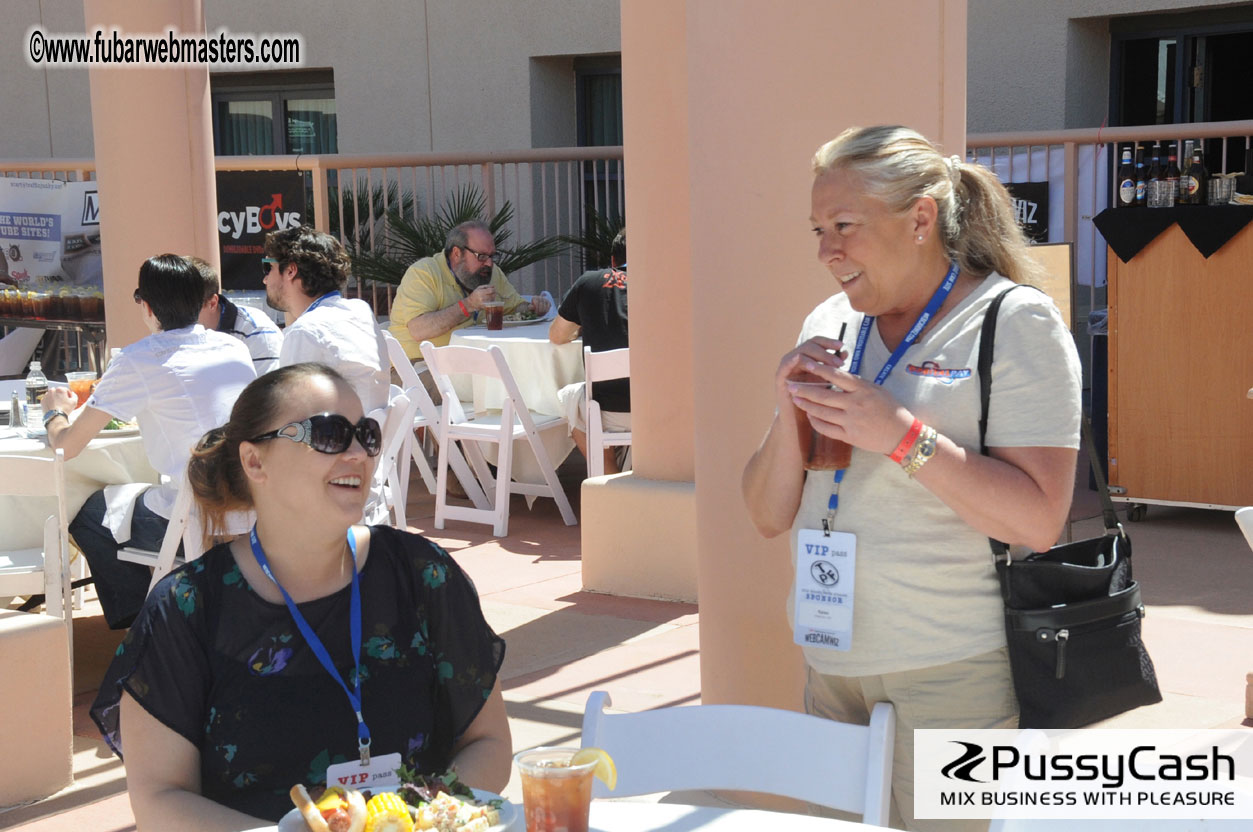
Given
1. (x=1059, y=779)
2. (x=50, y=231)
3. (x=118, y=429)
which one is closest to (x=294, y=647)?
(x=1059, y=779)

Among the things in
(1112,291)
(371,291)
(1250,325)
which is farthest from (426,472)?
(1250,325)

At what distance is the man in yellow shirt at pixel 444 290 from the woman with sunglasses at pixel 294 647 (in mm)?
5720

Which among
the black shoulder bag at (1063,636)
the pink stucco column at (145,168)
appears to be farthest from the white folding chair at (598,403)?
the black shoulder bag at (1063,636)

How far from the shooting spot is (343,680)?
2252mm

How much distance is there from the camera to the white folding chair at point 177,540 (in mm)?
4479

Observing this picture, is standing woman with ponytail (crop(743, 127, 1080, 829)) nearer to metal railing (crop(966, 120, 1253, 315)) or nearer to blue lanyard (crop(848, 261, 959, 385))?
blue lanyard (crop(848, 261, 959, 385))

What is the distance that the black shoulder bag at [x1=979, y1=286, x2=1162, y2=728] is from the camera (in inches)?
83.7

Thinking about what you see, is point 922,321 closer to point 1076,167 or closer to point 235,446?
point 235,446

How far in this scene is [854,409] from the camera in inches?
81.6

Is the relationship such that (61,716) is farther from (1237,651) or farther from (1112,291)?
(1112,291)

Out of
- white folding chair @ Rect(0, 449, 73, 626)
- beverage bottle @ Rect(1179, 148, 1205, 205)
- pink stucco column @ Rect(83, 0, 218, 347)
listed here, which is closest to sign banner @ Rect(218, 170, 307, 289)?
pink stucco column @ Rect(83, 0, 218, 347)

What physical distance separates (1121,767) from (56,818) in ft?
9.33

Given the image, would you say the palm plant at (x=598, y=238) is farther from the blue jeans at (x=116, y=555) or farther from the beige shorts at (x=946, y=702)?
the beige shorts at (x=946, y=702)

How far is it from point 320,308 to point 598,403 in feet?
6.24
